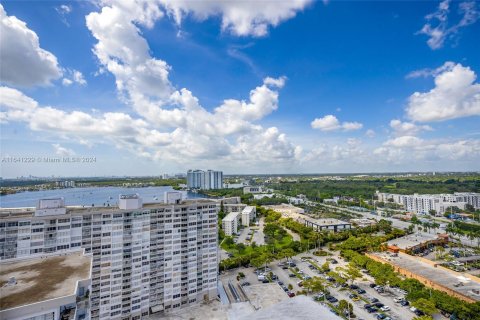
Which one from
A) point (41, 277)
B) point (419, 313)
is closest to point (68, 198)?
point (41, 277)

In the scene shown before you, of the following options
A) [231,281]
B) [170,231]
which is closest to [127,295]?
[170,231]

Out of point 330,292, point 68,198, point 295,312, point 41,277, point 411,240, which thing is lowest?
point 330,292

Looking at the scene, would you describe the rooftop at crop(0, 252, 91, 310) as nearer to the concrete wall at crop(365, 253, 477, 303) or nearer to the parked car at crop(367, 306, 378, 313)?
the parked car at crop(367, 306, 378, 313)

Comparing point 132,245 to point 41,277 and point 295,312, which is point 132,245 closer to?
point 41,277

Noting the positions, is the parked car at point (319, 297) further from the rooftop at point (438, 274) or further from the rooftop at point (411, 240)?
the rooftop at point (411, 240)

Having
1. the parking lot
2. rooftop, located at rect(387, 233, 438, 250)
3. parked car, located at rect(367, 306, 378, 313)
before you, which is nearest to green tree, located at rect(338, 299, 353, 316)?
the parking lot
